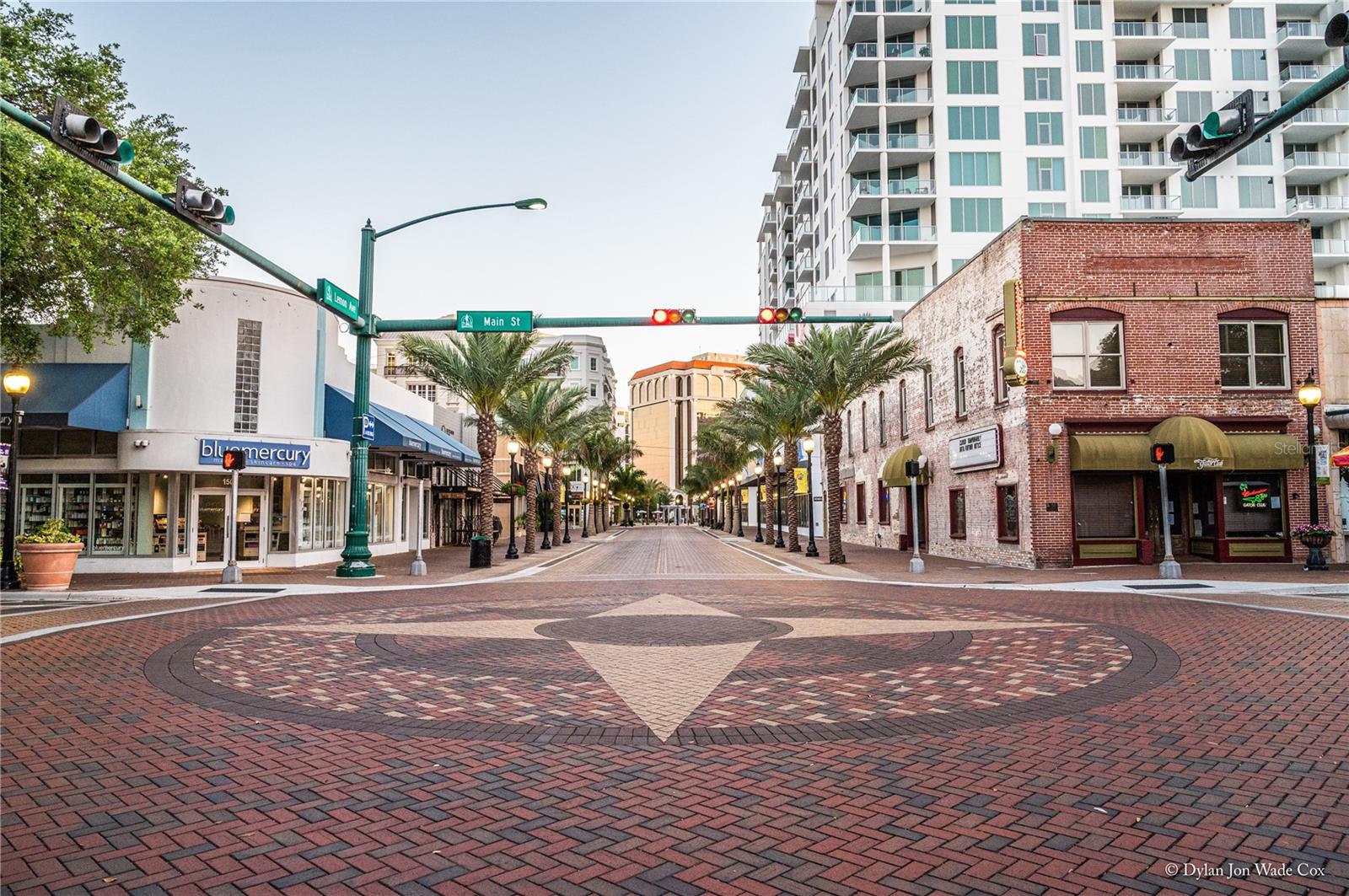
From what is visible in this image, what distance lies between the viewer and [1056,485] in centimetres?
2328

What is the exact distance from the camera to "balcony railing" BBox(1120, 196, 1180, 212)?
52375 millimetres

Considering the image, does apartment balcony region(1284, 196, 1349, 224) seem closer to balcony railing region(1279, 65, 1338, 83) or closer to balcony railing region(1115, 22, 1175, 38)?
balcony railing region(1279, 65, 1338, 83)

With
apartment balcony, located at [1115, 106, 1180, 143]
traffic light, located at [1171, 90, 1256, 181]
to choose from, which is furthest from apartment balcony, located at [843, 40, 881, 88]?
traffic light, located at [1171, 90, 1256, 181]

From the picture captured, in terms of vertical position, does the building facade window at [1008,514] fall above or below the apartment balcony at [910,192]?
below

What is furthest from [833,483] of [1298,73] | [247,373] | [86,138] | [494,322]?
[1298,73]

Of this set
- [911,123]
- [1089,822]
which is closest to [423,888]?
[1089,822]

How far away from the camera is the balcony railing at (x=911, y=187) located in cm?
5372

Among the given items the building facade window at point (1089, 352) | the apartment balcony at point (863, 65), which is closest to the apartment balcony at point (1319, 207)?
the apartment balcony at point (863, 65)

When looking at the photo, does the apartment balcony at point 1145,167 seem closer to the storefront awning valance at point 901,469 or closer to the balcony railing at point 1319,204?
the balcony railing at point 1319,204

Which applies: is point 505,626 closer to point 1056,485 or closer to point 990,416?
point 1056,485

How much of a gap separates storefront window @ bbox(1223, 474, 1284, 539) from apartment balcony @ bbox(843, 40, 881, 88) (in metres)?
38.7

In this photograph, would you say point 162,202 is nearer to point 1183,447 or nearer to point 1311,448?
point 1183,447

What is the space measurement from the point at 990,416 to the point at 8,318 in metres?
25.8

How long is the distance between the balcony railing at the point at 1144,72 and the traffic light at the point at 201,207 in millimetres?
55602
